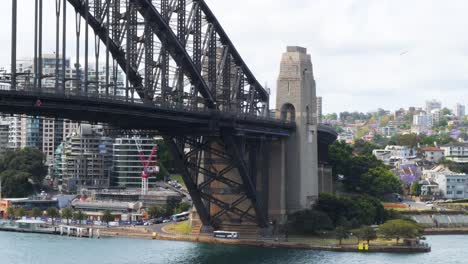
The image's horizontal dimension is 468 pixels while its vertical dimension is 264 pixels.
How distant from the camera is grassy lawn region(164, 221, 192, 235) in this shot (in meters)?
91.8

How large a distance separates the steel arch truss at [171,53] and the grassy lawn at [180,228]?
36.1 feet

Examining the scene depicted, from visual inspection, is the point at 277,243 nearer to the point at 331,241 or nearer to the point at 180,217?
the point at 331,241

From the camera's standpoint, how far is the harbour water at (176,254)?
241 ft

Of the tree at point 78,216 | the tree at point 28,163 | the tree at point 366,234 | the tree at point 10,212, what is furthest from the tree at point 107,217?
the tree at point 28,163

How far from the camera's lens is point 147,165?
444 feet

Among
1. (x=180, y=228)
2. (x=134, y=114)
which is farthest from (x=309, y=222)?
(x=134, y=114)

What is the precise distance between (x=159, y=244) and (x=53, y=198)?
4734 centimetres

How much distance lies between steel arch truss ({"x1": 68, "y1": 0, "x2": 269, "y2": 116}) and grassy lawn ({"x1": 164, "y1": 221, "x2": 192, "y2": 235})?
11.0 m

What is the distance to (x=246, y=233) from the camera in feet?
287

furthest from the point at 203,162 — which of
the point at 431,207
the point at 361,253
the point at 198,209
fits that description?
the point at 431,207

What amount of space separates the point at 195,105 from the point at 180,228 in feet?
60.1

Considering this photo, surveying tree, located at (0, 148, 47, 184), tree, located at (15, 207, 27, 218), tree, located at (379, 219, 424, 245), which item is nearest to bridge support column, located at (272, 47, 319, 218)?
tree, located at (379, 219, 424, 245)

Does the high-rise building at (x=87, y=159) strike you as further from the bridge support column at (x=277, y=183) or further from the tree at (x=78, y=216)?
the bridge support column at (x=277, y=183)

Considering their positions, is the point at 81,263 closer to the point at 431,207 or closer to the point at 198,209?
the point at 198,209
